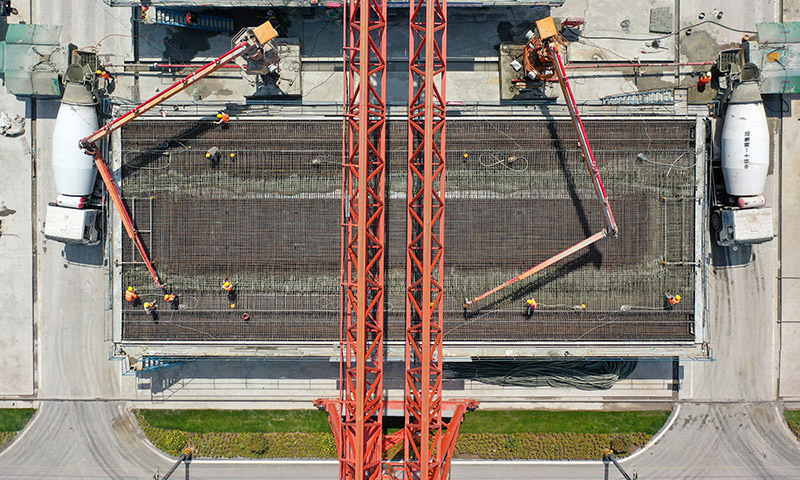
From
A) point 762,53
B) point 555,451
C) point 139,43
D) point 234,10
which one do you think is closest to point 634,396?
point 555,451

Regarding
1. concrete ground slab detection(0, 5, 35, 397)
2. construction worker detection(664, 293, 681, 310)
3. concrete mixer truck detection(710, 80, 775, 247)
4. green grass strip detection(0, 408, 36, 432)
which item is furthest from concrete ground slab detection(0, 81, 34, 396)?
concrete mixer truck detection(710, 80, 775, 247)

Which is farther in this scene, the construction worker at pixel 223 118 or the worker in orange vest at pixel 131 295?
the worker in orange vest at pixel 131 295

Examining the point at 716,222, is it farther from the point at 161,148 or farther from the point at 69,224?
the point at 69,224

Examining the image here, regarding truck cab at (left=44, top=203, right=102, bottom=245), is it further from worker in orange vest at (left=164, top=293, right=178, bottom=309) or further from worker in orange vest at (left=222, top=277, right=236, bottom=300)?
worker in orange vest at (left=222, top=277, right=236, bottom=300)

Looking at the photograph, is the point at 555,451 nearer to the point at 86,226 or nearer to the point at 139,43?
the point at 86,226

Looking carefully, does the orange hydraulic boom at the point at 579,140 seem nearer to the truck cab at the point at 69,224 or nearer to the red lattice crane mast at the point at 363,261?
the red lattice crane mast at the point at 363,261

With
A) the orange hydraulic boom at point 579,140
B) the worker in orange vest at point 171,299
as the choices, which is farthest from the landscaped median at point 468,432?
the orange hydraulic boom at point 579,140
